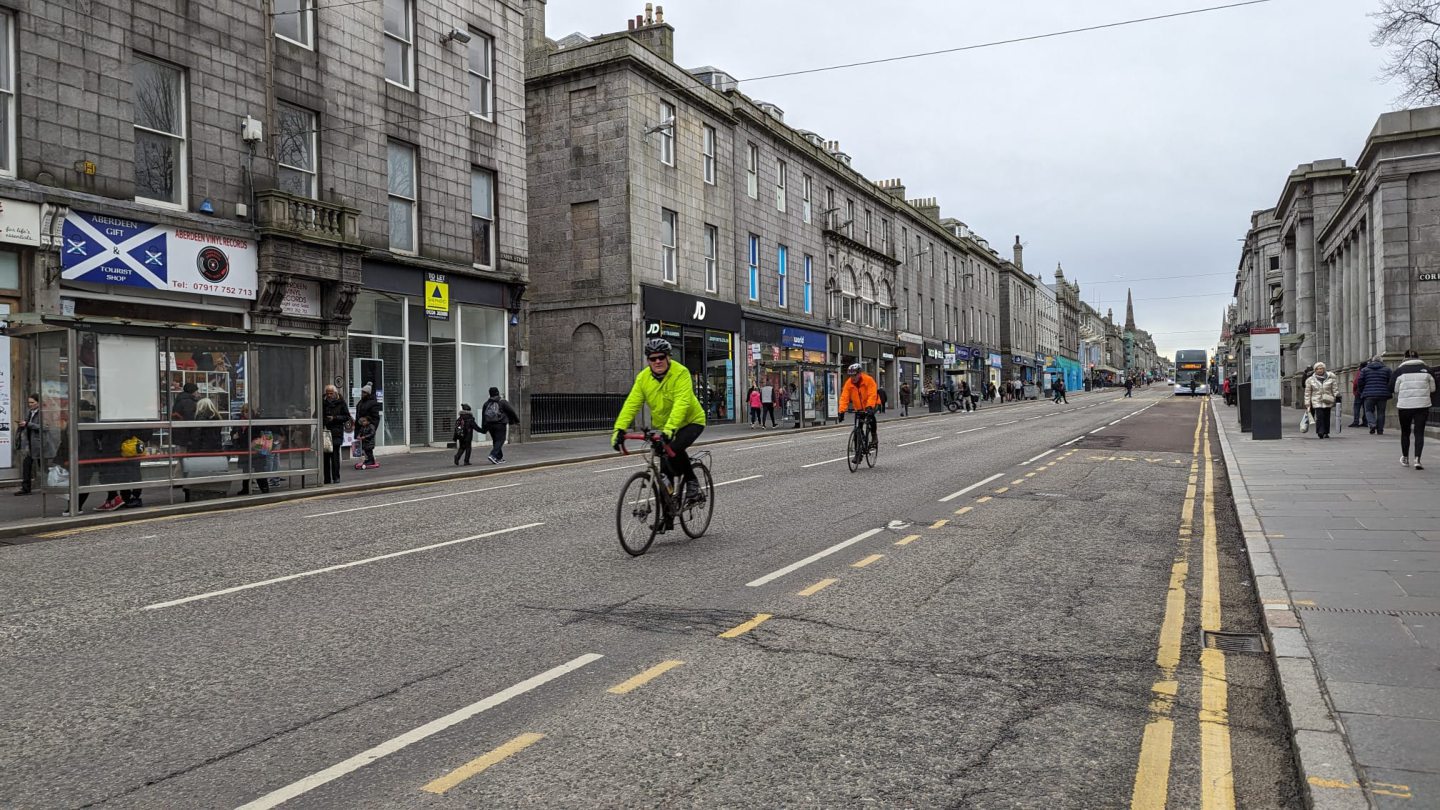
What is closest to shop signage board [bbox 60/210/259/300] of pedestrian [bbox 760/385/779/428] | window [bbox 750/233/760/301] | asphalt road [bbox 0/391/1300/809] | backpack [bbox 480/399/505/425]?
backpack [bbox 480/399/505/425]

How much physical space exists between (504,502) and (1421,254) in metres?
26.6

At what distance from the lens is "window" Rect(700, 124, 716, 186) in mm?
34875

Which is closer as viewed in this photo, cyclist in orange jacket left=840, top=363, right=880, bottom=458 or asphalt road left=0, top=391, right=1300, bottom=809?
asphalt road left=0, top=391, right=1300, bottom=809

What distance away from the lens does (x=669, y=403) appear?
8.34m

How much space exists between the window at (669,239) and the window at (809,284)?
11763 mm

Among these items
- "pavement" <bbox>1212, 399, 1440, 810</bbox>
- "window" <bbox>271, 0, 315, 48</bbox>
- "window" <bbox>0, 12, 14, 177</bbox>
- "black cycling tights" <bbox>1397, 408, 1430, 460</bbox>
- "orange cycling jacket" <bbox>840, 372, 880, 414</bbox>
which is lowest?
"pavement" <bbox>1212, 399, 1440, 810</bbox>

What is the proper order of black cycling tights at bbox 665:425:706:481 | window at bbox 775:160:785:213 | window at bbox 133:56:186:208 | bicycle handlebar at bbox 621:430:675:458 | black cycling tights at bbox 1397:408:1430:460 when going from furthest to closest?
window at bbox 775:160:785:213, window at bbox 133:56:186:208, black cycling tights at bbox 1397:408:1430:460, black cycling tights at bbox 665:425:706:481, bicycle handlebar at bbox 621:430:675:458

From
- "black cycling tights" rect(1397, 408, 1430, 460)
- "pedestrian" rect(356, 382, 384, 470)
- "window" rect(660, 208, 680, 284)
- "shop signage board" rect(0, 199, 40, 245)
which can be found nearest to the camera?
"black cycling tights" rect(1397, 408, 1430, 460)

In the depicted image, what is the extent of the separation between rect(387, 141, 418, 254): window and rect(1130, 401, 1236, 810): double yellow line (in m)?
18.6

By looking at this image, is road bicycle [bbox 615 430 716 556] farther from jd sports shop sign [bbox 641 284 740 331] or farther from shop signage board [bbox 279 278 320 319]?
jd sports shop sign [bbox 641 284 740 331]

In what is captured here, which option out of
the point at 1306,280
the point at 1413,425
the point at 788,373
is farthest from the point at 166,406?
the point at 1306,280

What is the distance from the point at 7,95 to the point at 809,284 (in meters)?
33.2

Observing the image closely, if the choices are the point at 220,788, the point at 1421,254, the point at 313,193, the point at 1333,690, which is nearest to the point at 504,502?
the point at 220,788

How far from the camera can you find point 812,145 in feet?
143
